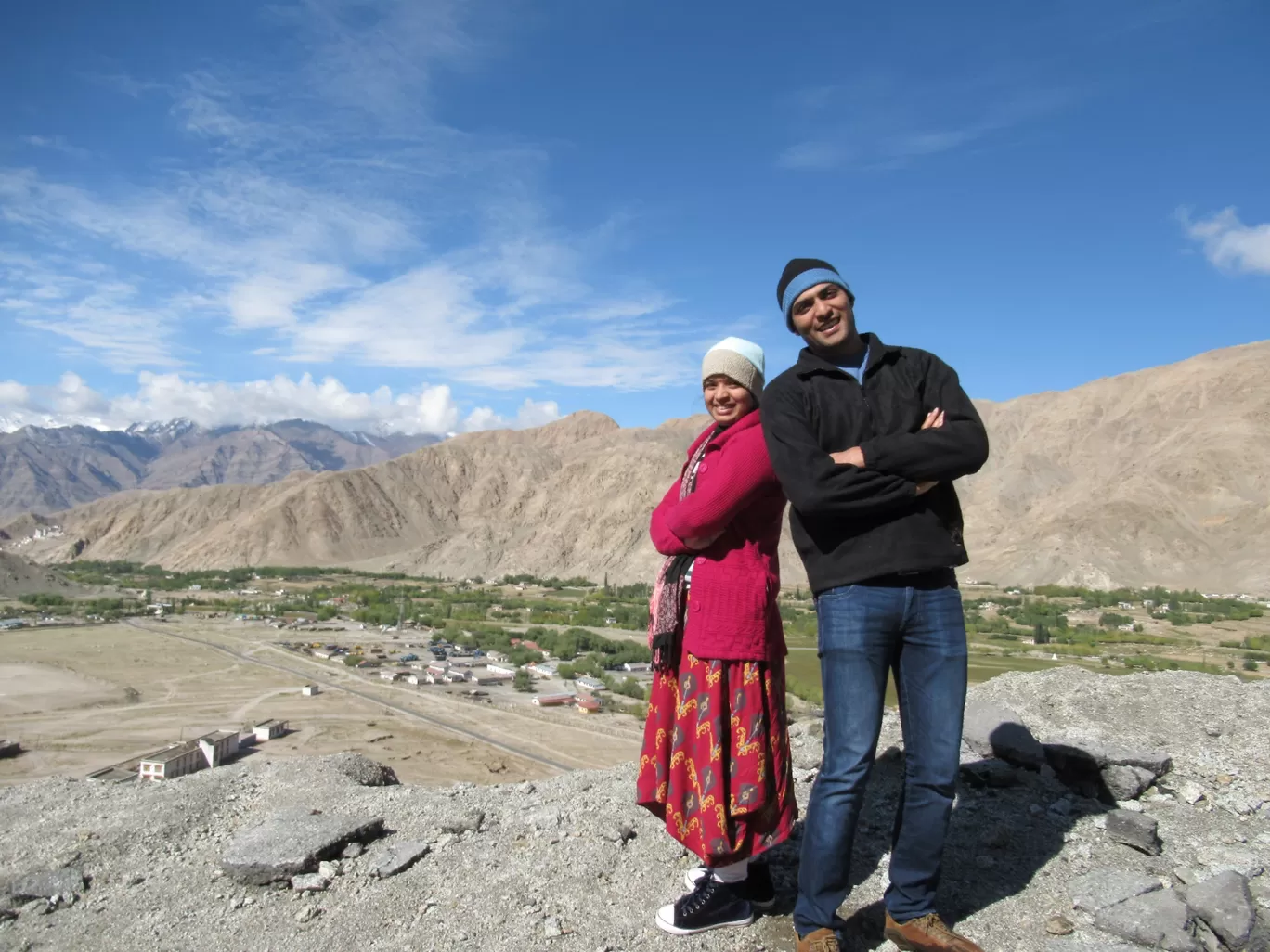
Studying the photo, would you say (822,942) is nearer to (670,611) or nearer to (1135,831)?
(670,611)

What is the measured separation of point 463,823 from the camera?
402 centimetres

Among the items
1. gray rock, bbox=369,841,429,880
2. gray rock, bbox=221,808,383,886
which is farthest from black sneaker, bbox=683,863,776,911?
gray rock, bbox=221,808,383,886

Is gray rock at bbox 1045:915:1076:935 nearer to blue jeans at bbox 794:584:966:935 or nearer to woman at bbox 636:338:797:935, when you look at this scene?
blue jeans at bbox 794:584:966:935

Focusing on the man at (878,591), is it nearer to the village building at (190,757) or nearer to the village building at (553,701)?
the village building at (190,757)

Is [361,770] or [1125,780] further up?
[1125,780]

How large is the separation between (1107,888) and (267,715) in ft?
75.0

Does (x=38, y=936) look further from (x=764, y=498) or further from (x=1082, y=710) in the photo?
(x=1082, y=710)

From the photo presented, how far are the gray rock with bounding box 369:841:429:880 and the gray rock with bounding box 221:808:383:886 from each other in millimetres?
186

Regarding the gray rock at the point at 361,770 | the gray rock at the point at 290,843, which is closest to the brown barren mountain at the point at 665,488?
the gray rock at the point at 361,770

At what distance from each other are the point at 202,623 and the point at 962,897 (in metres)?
48.0

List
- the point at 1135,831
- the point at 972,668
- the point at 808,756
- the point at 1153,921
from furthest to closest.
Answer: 1. the point at 972,668
2. the point at 808,756
3. the point at 1135,831
4. the point at 1153,921

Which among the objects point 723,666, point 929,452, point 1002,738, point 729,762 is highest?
point 929,452

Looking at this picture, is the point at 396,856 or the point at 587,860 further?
the point at 396,856

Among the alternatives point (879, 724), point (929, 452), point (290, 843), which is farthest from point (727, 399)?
point (290, 843)
